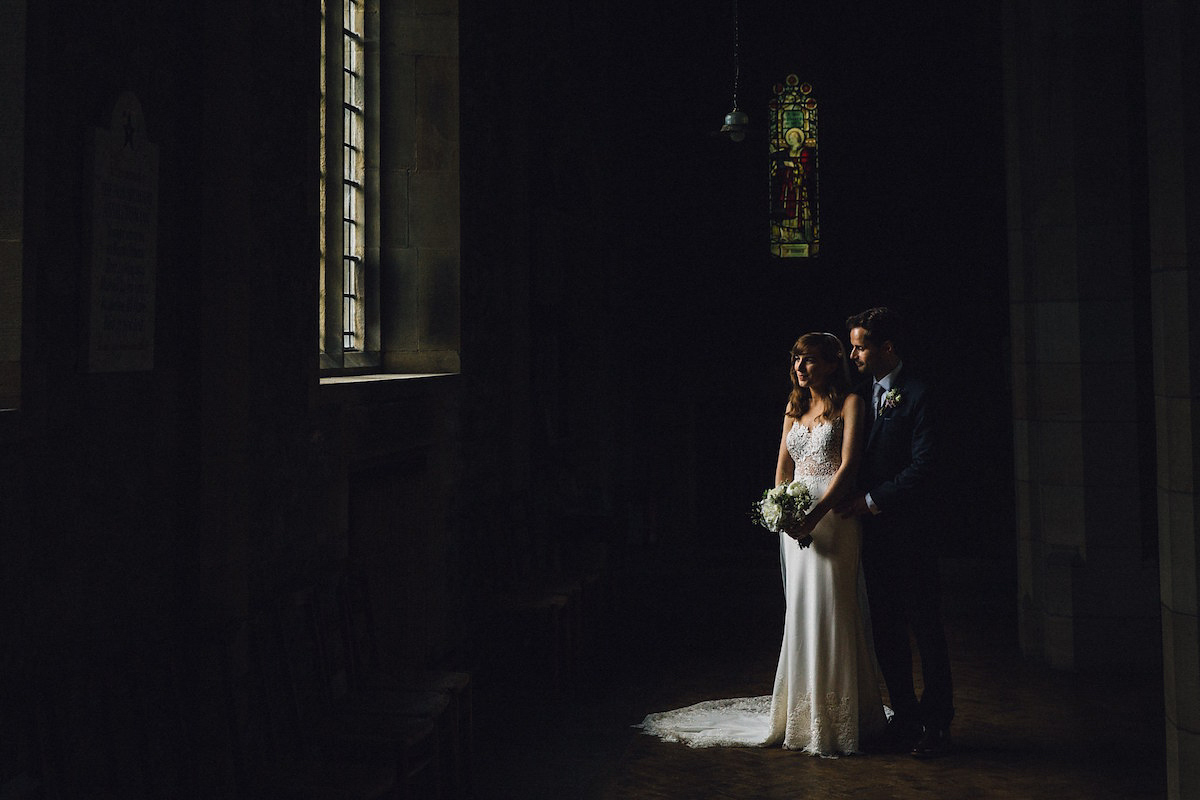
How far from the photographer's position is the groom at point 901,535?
5355 mm

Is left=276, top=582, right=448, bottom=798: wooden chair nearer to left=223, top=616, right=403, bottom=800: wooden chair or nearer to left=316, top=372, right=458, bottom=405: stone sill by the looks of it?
left=223, top=616, right=403, bottom=800: wooden chair

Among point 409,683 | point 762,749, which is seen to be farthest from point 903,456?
point 409,683

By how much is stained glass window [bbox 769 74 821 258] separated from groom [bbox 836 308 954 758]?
7493 mm

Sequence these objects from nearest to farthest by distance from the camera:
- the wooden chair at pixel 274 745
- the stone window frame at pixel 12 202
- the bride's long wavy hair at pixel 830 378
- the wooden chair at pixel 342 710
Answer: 1. the stone window frame at pixel 12 202
2. the wooden chair at pixel 274 745
3. the wooden chair at pixel 342 710
4. the bride's long wavy hair at pixel 830 378

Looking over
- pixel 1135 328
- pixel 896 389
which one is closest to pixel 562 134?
pixel 1135 328

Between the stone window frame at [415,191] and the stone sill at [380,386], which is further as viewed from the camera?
the stone window frame at [415,191]

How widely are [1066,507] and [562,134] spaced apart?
206 inches

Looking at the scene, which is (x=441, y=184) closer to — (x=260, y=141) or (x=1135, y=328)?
(x=260, y=141)

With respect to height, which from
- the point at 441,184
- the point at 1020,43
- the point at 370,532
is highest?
the point at 1020,43

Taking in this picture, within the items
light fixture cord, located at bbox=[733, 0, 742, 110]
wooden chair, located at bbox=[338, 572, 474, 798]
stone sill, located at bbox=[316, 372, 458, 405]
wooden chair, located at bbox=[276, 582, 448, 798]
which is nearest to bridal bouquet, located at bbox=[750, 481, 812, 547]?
wooden chair, located at bbox=[338, 572, 474, 798]

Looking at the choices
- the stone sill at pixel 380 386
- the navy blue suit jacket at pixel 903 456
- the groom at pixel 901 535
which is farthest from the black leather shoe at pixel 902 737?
the stone sill at pixel 380 386

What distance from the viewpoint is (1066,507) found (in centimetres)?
730

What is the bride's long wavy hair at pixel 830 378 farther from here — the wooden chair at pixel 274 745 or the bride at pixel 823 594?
the wooden chair at pixel 274 745

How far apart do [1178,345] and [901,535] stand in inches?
80.9
